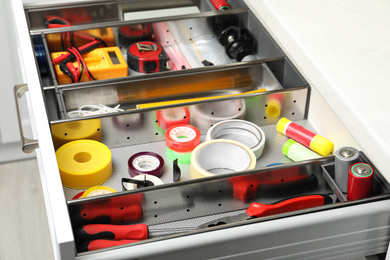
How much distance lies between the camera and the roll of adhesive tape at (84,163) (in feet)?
3.77

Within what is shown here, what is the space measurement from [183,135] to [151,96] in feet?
0.61

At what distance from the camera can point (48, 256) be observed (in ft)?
6.76

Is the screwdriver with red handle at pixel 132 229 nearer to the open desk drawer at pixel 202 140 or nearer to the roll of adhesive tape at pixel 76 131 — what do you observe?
the open desk drawer at pixel 202 140

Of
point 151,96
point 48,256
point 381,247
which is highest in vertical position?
point 151,96

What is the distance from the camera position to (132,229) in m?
1.02

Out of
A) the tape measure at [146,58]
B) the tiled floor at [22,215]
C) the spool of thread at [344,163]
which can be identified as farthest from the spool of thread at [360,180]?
the tiled floor at [22,215]

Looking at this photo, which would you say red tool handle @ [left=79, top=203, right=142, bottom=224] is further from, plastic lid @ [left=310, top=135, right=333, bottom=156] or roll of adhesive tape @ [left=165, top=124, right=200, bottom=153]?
plastic lid @ [left=310, top=135, right=333, bottom=156]

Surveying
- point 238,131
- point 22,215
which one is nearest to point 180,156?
point 238,131

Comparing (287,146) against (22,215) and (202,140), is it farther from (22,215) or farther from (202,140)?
(22,215)

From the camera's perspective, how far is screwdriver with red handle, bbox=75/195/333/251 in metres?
0.98

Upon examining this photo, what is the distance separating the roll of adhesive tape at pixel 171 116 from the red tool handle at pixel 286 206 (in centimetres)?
32

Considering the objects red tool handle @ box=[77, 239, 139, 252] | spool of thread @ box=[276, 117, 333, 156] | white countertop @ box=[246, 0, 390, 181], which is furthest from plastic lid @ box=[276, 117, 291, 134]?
red tool handle @ box=[77, 239, 139, 252]

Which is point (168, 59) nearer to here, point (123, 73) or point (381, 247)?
point (123, 73)

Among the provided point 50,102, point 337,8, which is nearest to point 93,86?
point 50,102
